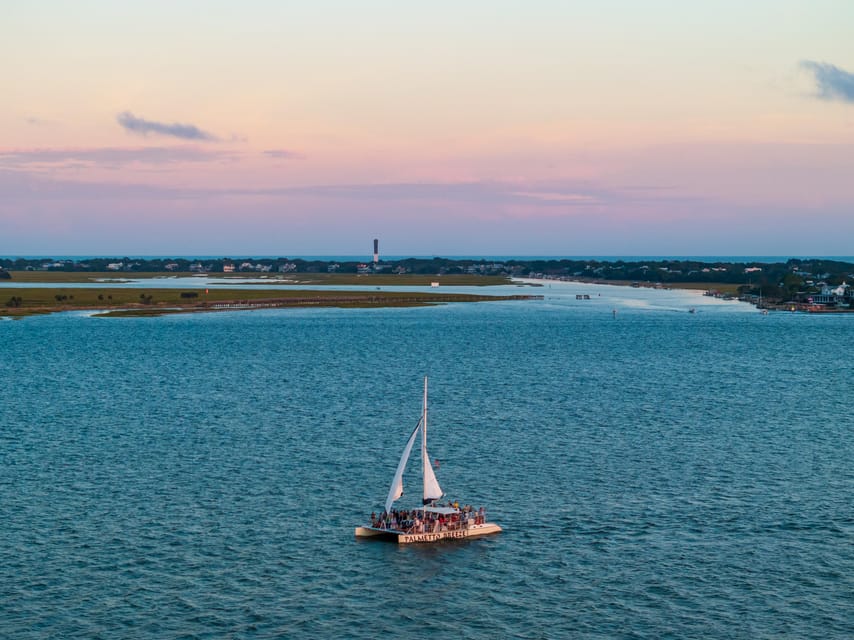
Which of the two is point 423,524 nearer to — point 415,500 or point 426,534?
point 426,534

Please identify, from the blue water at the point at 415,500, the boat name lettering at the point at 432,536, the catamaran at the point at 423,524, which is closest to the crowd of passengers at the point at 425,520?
the catamaran at the point at 423,524

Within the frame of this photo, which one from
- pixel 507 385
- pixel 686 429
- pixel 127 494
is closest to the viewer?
pixel 127 494

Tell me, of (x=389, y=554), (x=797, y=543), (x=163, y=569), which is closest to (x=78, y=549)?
(x=163, y=569)

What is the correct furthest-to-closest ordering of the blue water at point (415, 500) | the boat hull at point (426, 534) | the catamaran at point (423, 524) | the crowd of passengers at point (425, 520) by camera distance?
the crowd of passengers at point (425, 520), the catamaran at point (423, 524), the boat hull at point (426, 534), the blue water at point (415, 500)

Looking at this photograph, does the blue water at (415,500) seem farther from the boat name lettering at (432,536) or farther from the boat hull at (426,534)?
the boat name lettering at (432,536)

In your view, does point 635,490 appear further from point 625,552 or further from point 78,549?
point 78,549

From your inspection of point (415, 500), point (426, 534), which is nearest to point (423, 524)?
point (426, 534)
